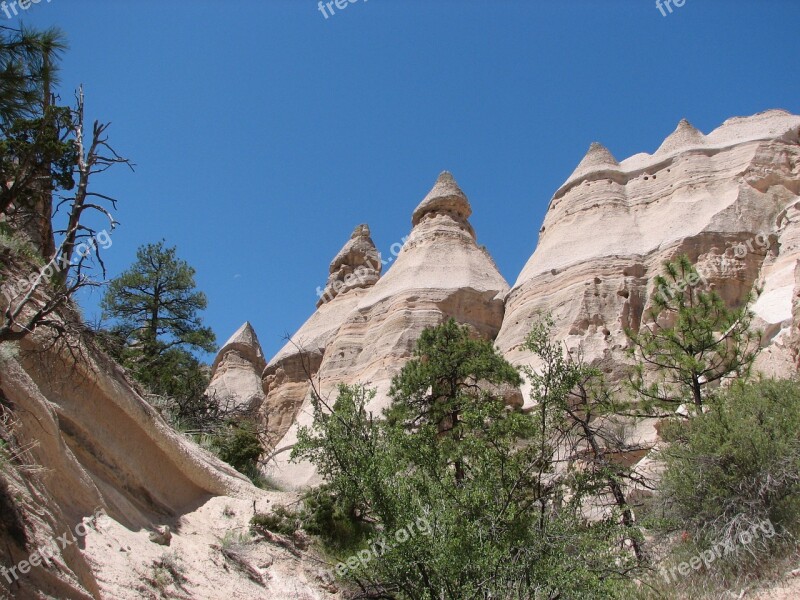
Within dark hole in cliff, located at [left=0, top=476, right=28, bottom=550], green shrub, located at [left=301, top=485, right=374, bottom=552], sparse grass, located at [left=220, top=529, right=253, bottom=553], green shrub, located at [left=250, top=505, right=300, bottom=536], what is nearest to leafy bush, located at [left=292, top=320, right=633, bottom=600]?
sparse grass, located at [left=220, top=529, right=253, bottom=553]

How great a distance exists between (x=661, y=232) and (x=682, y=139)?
712 centimetres

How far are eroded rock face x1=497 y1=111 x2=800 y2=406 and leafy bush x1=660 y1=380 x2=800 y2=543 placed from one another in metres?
7.65

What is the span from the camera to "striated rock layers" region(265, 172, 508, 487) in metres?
29.6

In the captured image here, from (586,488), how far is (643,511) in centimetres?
278

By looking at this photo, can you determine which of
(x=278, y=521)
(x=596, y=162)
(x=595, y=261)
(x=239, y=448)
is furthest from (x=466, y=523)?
(x=596, y=162)

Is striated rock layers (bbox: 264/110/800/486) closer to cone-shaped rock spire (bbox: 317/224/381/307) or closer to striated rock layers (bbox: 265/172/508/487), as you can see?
striated rock layers (bbox: 265/172/508/487)

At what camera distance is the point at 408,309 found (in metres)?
30.8

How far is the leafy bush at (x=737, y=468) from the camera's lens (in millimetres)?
11406

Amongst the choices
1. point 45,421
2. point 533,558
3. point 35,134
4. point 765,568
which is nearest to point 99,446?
point 45,421

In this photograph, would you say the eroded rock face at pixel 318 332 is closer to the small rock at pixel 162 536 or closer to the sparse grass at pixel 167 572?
the small rock at pixel 162 536

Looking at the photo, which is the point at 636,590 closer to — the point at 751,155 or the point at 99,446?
the point at 99,446

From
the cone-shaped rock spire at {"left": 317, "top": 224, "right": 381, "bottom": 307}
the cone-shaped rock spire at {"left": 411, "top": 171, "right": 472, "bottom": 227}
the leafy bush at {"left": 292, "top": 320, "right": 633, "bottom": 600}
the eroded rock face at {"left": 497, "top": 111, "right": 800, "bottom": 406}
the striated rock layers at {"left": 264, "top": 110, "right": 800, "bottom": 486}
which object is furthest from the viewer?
the cone-shaped rock spire at {"left": 317, "top": 224, "right": 381, "bottom": 307}

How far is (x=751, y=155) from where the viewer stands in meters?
30.5

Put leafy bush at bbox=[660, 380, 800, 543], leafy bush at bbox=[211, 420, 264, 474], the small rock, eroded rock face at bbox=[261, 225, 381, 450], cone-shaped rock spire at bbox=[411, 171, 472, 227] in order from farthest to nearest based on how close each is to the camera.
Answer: cone-shaped rock spire at bbox=[411, 171, 472, 227]
eroded rock face at bbox=[261, 225, 381, 450]
leafy bush at bbox=[211, 420, 264, 474]
the small rock
leafy bush at bbox=[660, 380, 800, 543]
